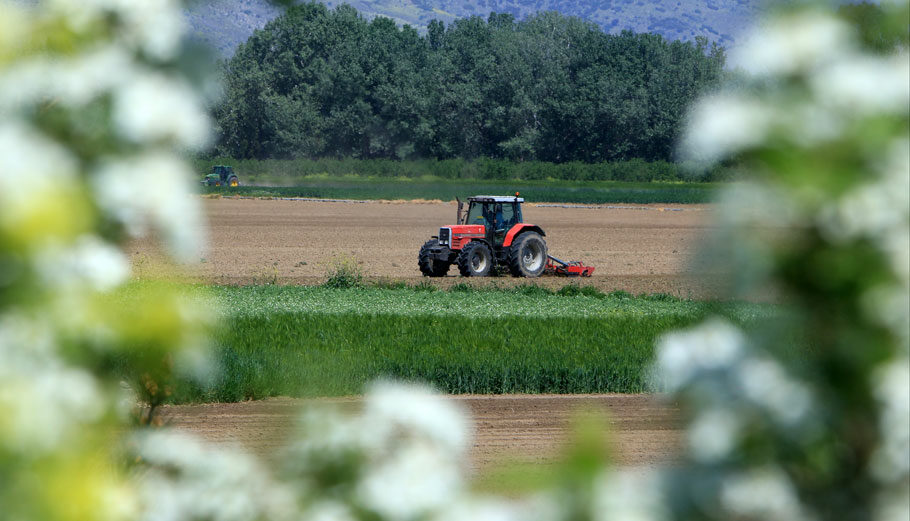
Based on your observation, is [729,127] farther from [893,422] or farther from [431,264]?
[431,264]

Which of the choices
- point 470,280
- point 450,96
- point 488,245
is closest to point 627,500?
point 470,280

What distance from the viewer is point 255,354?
1309 centimetres

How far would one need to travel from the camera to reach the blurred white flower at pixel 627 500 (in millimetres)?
829

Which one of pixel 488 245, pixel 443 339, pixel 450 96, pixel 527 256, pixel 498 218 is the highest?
pixel 450 96

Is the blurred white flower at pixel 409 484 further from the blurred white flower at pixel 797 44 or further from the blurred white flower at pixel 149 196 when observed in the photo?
the blurred white flower at pixel 797 44

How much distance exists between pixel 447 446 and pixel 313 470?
122mm

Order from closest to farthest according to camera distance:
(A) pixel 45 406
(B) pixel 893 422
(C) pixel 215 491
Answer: (A) pixel 45 406 < (B) pixel 893 422 < (C) pixel 215 491

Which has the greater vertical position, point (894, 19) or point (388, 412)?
point (894, 19)

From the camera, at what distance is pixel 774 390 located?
2.85 ft

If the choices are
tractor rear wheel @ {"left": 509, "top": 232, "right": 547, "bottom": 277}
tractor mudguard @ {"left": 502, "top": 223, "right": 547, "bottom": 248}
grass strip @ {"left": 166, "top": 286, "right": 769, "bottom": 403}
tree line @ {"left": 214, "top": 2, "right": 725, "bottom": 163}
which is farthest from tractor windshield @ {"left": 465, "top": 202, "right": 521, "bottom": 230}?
tree line @ {"left": 214, "top": 2, "right": 725, "bottom": 163}

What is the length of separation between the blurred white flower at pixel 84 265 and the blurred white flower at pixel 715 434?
0.50 meters

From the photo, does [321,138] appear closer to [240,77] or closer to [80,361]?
[240,77]

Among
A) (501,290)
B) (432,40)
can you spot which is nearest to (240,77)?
(432,40)

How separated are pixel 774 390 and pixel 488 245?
76.4 feet
